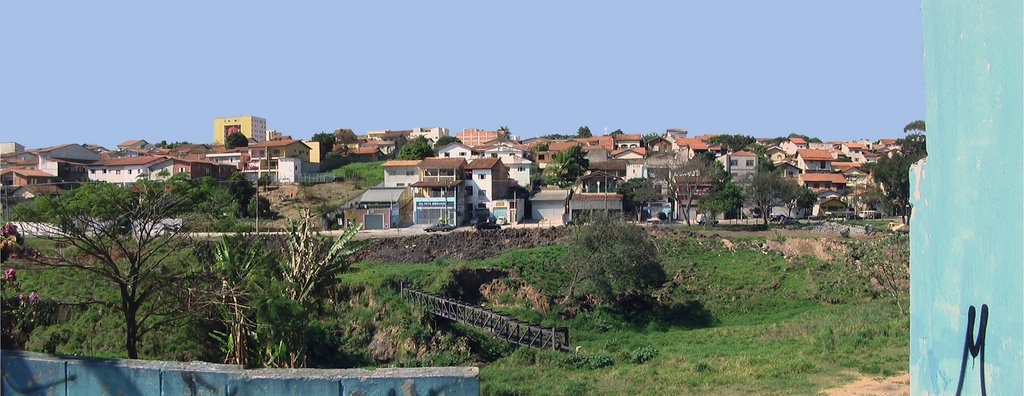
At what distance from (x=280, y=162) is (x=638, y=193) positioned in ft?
91.7

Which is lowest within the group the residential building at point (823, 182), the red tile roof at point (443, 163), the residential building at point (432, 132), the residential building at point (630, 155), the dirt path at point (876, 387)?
the dirt path at point (876, 387)

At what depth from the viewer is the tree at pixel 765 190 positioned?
158ft

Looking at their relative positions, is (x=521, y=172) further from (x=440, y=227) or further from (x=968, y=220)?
(x=968, y=220)

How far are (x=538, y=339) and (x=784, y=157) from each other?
189 ft

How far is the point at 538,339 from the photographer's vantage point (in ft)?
75.6

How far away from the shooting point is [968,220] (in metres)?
4.63

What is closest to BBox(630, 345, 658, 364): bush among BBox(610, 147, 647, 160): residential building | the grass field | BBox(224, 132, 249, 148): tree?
the grass field

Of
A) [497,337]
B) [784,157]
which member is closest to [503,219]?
[497,337]

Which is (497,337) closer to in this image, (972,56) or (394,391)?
(394,391)

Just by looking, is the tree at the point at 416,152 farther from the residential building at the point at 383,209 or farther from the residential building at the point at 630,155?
the residential building at the point at 630,155

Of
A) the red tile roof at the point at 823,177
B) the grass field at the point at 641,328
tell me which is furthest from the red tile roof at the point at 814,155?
the grass field at the point at 641,328

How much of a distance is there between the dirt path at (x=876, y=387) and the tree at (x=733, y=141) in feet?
230

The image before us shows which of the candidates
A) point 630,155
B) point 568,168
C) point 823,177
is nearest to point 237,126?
point 630,155

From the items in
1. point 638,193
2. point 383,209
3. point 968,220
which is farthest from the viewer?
point 638,193
